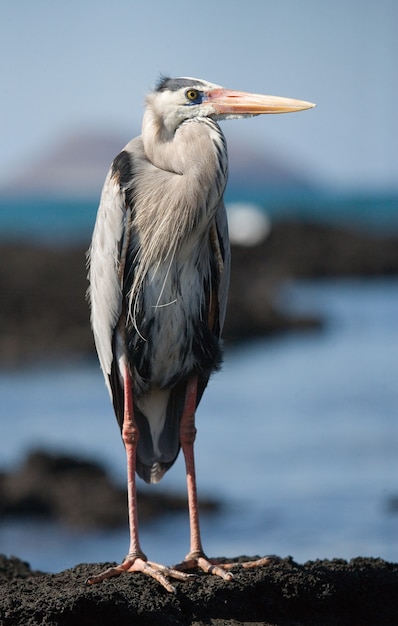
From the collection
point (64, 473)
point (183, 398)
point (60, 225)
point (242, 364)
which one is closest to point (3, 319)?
point (242, 364)

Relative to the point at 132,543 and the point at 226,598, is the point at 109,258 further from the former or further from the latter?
the point at 226,598

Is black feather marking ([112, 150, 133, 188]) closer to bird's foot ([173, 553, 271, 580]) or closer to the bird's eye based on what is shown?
the bird's eye

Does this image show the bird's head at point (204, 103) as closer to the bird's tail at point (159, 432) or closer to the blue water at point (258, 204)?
the bird's tail at point (159, 432)

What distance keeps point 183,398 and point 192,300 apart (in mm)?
469

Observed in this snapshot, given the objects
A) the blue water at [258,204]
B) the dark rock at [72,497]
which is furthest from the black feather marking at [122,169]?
the blue water at [258,204]

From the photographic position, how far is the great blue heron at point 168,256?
13.8ft

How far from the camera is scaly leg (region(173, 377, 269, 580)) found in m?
4.04

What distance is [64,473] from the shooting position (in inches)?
373

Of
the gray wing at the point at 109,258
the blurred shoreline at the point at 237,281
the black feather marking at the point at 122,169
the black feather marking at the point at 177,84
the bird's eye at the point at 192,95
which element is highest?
the blurred shoreline at the point at 237,281

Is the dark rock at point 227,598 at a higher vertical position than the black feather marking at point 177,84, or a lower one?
lower

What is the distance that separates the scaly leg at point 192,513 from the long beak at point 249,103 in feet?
3.41

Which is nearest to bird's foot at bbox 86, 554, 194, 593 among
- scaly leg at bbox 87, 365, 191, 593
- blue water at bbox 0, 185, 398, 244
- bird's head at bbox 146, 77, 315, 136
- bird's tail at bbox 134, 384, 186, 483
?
scaly leg at bbox 87, 365, 191, 593

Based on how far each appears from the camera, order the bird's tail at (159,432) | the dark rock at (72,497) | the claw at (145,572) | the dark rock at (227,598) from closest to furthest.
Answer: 1. the dark rock at (227,598)
2. the claw at (145,572)
3. the bird's tail at (159,432)
4. the dark rock at (72,497)

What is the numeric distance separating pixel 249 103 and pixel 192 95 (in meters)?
0.22
